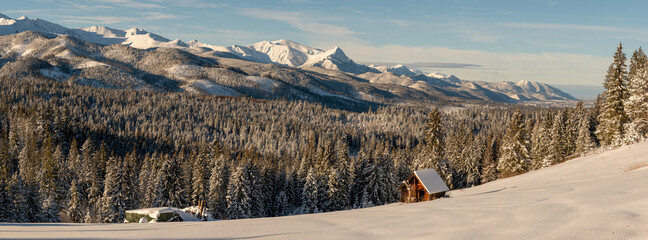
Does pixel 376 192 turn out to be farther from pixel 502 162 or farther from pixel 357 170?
pixel 502 162

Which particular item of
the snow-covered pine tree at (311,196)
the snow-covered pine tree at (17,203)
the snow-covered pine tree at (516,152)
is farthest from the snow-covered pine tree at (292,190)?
the snow-covered pine tree at (17,203)

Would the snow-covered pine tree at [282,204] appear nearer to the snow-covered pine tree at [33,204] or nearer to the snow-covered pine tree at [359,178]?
the snow-covered pine tree at [359,178]

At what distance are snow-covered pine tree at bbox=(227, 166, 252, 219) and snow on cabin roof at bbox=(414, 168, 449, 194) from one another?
3057 cm

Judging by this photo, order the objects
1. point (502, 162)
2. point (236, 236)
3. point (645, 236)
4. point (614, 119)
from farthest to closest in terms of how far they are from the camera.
→ point (502, 162)
point (614, 119)
point (236, 236)
point (645, 236)

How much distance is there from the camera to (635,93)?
4672 centimetres

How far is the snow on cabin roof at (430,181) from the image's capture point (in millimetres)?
40616

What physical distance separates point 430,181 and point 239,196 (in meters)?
32.7

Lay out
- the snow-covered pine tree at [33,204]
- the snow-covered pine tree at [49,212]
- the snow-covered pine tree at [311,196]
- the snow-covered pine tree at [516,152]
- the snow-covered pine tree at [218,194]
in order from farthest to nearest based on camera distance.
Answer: the snow-covered pine tree at [311,196] → the snow-covered pine tree at [49,212] → the snow-covered pine tree at [33,204] → the snow-covered pine tree at [218,194] → the snow-covered pine tree at [516,152]

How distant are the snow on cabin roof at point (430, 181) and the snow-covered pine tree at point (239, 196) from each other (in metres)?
30.6

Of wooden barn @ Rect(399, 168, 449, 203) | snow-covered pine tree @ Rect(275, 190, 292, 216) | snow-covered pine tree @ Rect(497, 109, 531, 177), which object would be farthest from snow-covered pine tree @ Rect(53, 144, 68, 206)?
snow-covered pine tree @ Rect(497, 109, 531, 177)

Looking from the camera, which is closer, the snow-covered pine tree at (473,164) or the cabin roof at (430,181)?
the cabin roof at (430,181)

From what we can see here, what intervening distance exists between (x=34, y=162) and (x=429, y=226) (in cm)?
10664

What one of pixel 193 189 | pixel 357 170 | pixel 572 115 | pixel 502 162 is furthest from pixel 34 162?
pixel 572 115

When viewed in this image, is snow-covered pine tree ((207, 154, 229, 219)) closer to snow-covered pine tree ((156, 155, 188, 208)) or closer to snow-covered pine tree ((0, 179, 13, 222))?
snow-covered pine tree ((156, 155, 188, 208))
